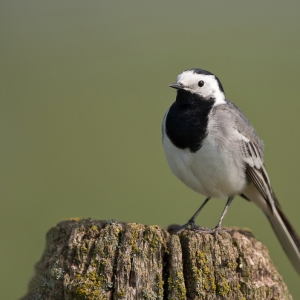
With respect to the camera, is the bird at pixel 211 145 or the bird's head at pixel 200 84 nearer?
A: the bird at pixel 211 145

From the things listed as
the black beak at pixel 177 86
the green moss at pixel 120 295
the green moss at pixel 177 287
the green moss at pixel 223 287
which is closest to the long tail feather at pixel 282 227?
the black beak at pixel 177 86

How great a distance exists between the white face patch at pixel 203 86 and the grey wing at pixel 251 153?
0.20m

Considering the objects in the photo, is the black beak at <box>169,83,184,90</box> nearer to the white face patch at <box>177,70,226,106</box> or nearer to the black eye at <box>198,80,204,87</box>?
the white face patch at <box>177,70,226,106</box>

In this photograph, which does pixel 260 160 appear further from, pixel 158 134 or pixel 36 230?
pixel 158 134

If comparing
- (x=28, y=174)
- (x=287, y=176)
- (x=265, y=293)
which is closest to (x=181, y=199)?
(x=287, y=176)

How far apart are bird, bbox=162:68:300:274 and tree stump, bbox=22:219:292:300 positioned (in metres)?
1.64

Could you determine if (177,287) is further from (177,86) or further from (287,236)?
(287,236)

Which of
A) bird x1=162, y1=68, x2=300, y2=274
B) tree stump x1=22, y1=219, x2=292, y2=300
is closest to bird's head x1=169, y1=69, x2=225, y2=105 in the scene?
bird x1=162, y1=68, x2=300, y2=274

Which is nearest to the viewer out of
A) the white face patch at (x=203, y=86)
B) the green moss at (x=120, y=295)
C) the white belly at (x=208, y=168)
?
the green moss at (x=120, y=295)

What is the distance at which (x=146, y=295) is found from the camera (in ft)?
16.5

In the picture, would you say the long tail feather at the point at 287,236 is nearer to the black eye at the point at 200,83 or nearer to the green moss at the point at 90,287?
the black eye at the point at 200,83

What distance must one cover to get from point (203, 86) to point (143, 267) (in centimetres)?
319

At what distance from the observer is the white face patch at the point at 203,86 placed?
762 cm

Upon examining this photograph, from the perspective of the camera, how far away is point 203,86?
771cm
